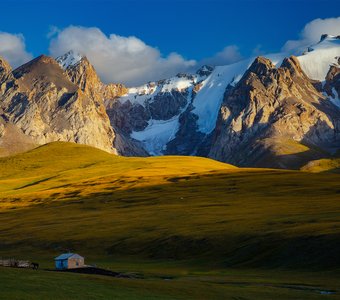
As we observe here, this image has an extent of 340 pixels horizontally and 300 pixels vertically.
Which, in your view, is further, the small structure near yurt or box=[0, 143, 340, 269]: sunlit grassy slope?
box=[0, 143, 340, 269]: sunlit grassy slope

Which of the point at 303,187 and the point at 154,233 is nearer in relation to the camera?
the point at 154,233

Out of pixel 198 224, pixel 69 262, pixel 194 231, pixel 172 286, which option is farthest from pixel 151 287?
pixel 198 224

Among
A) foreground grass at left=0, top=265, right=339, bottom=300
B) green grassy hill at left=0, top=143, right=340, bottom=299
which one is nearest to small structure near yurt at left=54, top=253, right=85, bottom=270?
green grassy hill at left=0, top=143, right=340, bottom=299

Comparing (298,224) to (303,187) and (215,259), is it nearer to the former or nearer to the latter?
(215,259)

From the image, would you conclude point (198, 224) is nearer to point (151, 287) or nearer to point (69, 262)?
point (69, 262)

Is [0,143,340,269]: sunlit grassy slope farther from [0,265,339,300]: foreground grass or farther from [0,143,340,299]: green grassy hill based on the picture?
[0,265,339,300]: foreground grass

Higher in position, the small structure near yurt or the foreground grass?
the small structure near yurt

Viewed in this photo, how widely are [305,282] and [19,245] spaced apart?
70614mm

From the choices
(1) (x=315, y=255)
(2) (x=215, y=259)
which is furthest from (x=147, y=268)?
(1) (x=315, y=255)

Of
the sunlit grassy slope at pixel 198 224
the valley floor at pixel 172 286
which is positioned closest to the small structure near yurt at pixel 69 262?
the valley floor at pixel 172 286

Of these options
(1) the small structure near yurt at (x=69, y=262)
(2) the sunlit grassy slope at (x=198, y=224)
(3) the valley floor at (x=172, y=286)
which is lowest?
(3) the valley floor at (x=172, y=286)

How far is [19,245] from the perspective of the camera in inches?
4970

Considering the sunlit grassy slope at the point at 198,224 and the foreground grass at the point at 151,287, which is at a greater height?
the sunlit grassy slope at the point at 198,224

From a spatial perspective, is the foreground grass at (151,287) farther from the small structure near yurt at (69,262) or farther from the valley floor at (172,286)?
the small structure near yurt at (69,262)
